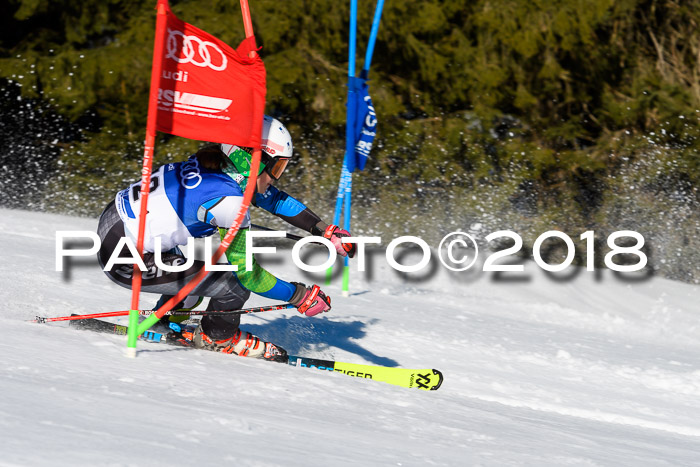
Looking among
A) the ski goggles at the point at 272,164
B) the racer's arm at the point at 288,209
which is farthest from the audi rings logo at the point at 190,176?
the racer's arm at the point at 288,209

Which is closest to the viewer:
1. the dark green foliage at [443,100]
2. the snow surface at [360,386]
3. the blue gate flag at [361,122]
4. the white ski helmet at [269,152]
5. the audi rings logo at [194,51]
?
the snow surface at [360,386]

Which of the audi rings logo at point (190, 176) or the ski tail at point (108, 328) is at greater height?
the audi rings logo at point (190, 176)

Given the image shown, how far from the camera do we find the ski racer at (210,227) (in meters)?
3.47

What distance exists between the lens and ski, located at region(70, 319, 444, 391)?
3.93 meters

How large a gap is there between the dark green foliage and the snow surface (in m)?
5.33

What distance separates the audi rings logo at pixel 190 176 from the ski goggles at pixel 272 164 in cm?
32

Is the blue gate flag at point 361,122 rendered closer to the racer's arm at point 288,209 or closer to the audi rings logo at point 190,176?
the racer's arm at point 288,209

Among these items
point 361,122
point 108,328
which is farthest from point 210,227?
point 361,122

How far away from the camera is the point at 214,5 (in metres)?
12.8

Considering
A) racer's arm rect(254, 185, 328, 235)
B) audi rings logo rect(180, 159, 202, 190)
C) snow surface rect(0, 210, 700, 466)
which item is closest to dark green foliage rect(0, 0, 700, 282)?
snow surface rect(0, 210, 700, 466)

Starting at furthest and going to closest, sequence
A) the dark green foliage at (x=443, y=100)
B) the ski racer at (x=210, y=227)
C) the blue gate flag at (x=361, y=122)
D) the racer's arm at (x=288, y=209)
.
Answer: the dark green foliage at (x=443, y=100) → the blue gate flag at (x=361, y=122) → the racer's arm at (x=288, y=209) → the ski racer at (x=210, y=227)

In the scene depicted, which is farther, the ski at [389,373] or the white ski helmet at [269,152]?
the ski at [389,373]

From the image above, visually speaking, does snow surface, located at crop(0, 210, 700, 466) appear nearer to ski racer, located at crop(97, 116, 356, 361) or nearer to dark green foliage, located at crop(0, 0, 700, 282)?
ski racer, located at crop(97, 116, 356, 361)

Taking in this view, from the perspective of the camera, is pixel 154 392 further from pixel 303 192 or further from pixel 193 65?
pixel 303 192
